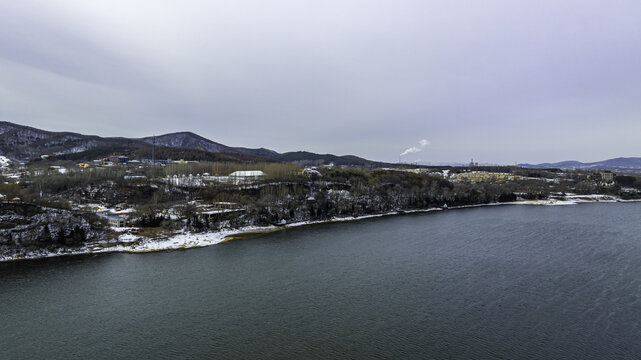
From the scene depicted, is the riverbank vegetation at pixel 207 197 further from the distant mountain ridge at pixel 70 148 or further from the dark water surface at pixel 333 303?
the distant mountain ridge at pixel 70 148

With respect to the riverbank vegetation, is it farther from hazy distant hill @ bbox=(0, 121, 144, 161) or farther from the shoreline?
hazy distant hill @ bbox=(0, 121, 144, 161)

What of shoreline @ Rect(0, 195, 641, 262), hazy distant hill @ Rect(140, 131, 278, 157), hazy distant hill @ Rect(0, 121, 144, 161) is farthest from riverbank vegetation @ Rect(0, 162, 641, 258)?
hazy distant hill @ Rect(140, 131, 278, 157)

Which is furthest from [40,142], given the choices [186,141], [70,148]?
[186,141]

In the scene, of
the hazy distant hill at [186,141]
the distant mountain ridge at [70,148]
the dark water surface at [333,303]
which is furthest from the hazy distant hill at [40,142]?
the dark water surface at [333,303]

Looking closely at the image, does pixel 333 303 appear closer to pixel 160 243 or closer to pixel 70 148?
pixel 160 243

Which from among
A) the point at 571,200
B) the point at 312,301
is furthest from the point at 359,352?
the point at 571,200

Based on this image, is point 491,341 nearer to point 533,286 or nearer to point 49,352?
point 533,286

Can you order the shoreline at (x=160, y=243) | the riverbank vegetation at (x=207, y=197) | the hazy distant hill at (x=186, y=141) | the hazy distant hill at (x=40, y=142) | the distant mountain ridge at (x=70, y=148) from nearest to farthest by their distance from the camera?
the shoreline at (x=160, y=243), the riverbank vegetation at (x=207, y=197), the distant mountain ridge at (x=70, y=148), the hazy distant hill at (x=40, y=142), the hazy distant hill at (x=186, y=141)

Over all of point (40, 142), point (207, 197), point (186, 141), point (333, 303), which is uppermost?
point (186, 141)
